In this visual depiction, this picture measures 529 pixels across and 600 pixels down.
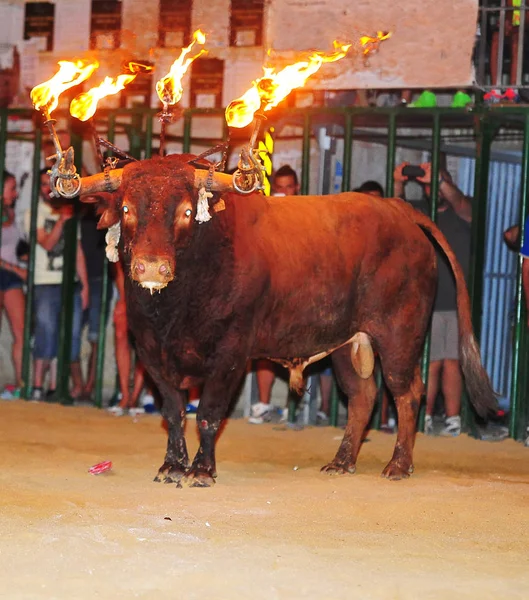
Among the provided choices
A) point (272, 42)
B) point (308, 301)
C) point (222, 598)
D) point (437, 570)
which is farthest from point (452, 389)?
point (222, 598)

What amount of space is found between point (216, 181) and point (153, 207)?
1.45ft

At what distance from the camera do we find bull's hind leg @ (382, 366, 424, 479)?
7117mm

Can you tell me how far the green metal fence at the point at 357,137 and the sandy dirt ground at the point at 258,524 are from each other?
1293mm

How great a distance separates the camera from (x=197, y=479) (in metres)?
6.44

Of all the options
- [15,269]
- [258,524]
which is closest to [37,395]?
[15,269]

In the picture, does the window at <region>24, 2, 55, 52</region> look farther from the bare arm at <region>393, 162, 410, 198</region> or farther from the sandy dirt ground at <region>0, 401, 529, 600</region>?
the sandy dirt ground at <region>0, 401, 529, 600</region>

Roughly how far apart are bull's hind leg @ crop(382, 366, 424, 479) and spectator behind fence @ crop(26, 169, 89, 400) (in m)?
3.62

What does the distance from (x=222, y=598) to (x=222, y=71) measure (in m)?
6.63

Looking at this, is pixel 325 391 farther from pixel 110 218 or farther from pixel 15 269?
pixel 110 218

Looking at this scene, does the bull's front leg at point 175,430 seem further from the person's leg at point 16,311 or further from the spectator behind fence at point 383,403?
the person's leg at point 16,311

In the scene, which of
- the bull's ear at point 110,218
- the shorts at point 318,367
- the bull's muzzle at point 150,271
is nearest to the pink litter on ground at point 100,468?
the bull's muzzle at point 150,271

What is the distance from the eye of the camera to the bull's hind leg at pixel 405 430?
7.12m

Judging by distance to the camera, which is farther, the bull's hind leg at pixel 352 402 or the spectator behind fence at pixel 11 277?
the spectator behind fence at pixel 11 277

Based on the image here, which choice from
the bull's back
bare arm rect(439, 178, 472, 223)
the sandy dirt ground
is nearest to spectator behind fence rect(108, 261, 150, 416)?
the sandy dirt ground
